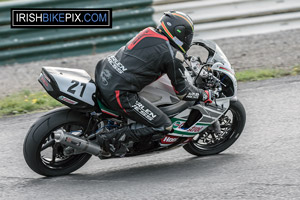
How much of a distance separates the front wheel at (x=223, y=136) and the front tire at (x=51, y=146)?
1.24 m

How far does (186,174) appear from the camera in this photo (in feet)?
17.1

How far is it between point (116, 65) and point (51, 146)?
105 cm

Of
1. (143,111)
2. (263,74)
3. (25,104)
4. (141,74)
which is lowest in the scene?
(25,104)

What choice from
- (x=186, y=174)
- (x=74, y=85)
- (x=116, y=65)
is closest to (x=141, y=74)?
(x=116, y=65)

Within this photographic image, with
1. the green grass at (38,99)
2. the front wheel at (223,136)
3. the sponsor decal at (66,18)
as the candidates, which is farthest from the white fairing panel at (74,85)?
the sponsor decal at (66,18)

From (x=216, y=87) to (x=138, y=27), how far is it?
4.77 metres

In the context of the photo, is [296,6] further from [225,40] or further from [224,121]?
[224,121]

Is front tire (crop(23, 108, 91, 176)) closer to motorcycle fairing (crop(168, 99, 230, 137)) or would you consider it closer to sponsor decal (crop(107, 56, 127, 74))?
sponsor decal (crop(107, 56, 127, 74))

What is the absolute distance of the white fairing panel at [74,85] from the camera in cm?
487

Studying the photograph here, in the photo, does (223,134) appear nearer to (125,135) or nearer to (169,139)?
(169,139)

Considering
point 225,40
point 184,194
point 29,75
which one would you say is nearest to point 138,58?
point 184,194

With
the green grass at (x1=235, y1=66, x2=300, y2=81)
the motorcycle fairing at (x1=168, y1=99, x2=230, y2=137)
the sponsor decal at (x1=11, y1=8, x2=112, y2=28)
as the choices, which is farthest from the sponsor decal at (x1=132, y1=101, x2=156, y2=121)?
the sponsor decal at (x1=11, y1=8, x2=112, y2=28)

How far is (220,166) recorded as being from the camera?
5.38 meters

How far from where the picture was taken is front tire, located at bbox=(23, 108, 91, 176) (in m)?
4.92
